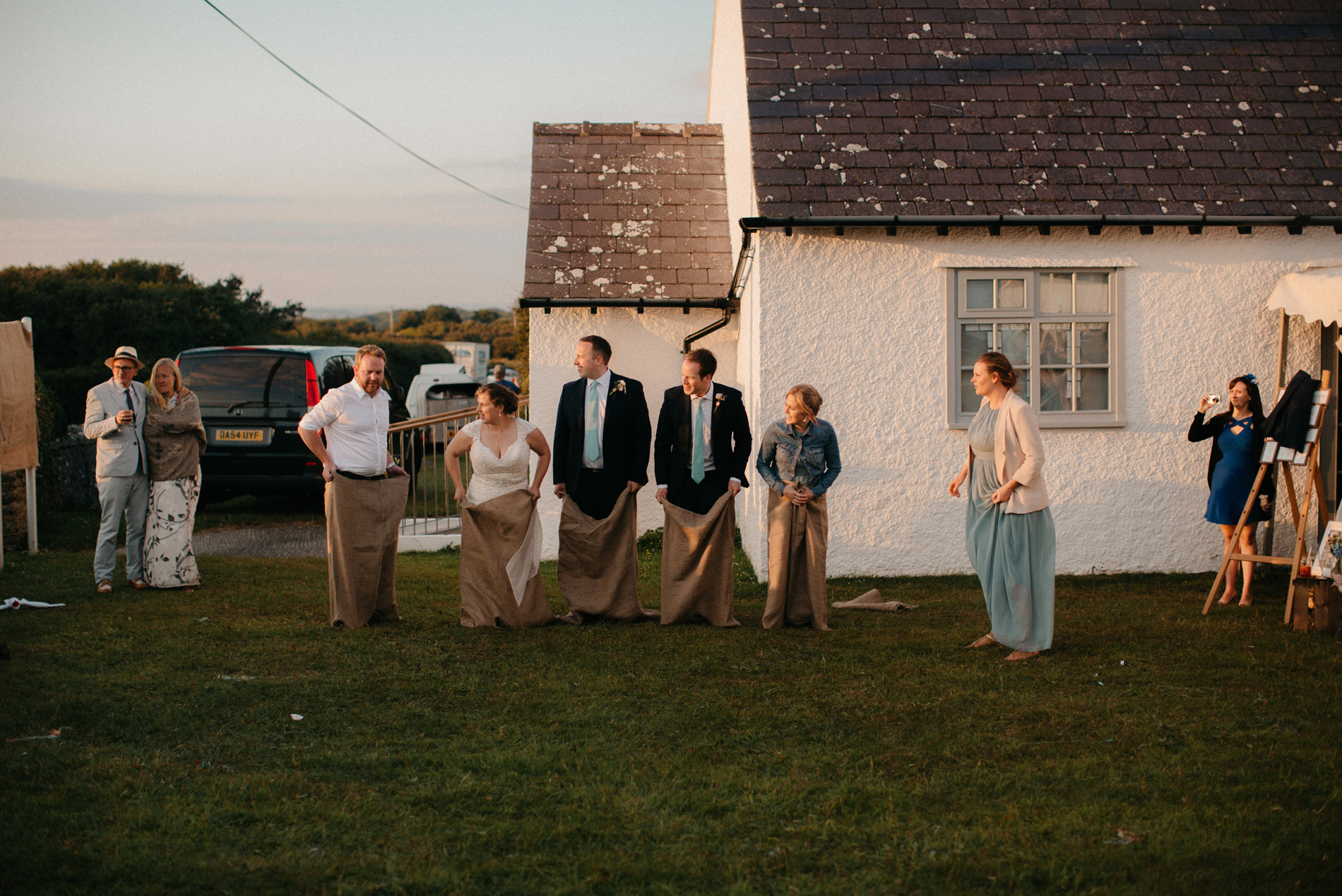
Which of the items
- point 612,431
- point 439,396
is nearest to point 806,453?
point 612,431

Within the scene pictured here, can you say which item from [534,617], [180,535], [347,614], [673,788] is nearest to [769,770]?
[673,788]

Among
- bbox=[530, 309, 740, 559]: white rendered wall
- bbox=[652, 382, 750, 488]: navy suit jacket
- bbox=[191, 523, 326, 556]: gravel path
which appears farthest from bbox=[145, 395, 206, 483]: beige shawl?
bbox=[652, 382, 750, 488]: navy suit jacket

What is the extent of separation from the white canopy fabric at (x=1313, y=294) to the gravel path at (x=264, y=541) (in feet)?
31.5

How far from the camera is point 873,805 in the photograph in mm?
4148

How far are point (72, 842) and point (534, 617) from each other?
394cm

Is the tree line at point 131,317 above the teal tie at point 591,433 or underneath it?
above

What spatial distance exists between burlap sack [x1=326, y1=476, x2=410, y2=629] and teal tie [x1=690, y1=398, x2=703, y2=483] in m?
2.20

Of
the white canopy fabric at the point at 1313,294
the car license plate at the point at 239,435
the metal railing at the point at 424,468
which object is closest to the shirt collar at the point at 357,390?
the metal railing at the point at 424,468

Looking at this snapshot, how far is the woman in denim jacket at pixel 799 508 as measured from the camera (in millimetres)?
7387

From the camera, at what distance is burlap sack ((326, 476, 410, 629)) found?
738 centimetres

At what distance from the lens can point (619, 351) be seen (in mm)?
11242

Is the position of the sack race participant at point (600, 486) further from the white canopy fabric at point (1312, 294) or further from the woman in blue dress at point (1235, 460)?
the white canopy fabric at point (1312, 294)

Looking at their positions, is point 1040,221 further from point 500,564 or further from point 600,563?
point 500,564

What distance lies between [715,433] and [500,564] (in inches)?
71.2
